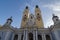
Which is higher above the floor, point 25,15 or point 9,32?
point 25,15

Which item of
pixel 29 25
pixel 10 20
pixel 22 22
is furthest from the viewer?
pixel 22 22

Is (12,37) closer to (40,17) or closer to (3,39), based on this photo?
(3,39)

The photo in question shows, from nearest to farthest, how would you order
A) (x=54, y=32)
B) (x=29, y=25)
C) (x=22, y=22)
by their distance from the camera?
(x=54, y=32) < (x=29, y=25) < (x=22, y=22)

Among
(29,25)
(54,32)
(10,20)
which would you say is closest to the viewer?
(54,32)

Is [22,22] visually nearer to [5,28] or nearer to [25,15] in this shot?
[25,15]

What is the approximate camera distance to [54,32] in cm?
2914

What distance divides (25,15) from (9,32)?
81.4ft

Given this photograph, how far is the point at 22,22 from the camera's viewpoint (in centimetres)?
5100

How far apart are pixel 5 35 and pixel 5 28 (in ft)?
8.59

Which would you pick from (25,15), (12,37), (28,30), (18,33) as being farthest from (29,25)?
(25,15)

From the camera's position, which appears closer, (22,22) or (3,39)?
(3,39)

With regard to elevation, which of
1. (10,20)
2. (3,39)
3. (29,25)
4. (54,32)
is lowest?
(3,39)

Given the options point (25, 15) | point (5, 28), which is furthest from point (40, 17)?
point (5, 28)

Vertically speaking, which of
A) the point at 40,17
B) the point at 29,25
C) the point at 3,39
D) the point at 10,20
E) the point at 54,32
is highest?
the point at 40,17
